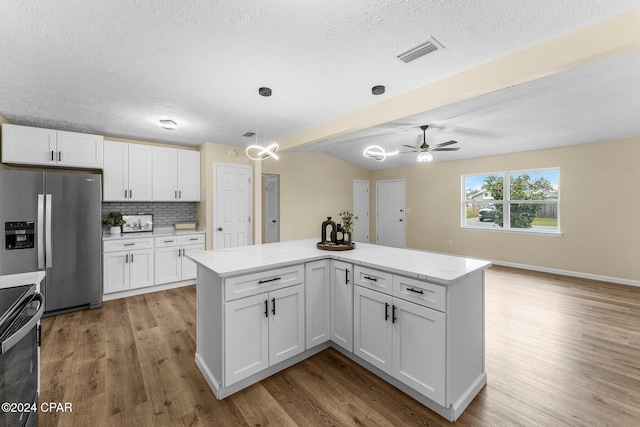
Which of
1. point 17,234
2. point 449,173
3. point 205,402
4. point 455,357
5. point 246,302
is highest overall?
point 449,173

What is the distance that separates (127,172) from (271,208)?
9.88ft

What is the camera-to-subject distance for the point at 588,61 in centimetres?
194

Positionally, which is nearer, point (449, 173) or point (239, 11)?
point (239, 11)

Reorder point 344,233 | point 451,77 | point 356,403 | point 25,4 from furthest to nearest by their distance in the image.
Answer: point 344,233, point 451,77, point 356,403, point 25,4

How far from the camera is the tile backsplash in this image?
14.5ft

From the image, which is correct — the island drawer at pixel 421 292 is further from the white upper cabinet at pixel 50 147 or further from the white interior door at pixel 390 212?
the white interior door at pixel 390 212

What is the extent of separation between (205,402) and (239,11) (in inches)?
99.6

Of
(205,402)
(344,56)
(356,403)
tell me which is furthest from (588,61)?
(205,402)

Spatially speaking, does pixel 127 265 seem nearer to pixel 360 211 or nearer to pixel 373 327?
pixel 373 327

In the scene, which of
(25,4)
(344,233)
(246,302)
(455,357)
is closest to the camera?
(25,4)

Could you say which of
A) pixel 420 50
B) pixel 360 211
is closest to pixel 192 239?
pixel 420 50

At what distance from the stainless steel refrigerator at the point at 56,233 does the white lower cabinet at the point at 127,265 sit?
0.67 ft

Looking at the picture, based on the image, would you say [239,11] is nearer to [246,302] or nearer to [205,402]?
[246,302]

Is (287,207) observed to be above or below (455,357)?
above
